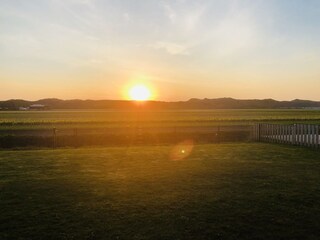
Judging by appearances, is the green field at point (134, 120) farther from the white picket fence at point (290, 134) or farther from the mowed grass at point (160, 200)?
the mowed grass at point (160, 200)

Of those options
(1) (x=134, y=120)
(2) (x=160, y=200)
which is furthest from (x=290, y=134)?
(1) (x=134, y=120)

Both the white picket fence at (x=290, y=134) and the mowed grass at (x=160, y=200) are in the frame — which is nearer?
the mowed grass at (x=160, y=200)

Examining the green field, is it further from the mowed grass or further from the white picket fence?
the mowed grass

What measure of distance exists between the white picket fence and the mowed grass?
21.9ft

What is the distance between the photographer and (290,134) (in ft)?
67.7

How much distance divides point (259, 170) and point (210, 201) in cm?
441

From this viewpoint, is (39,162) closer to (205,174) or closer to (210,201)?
(205,174)

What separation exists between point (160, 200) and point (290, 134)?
50.4ft

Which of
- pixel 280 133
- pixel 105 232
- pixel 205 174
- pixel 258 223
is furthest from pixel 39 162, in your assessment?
pixel 280 133

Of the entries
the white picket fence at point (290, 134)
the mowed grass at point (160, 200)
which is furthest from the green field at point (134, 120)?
the mowed grass at point (160, 200)

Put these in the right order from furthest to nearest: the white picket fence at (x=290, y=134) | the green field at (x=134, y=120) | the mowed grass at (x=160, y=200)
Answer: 1. the green field at (x=134, y=120)
2. the white picket fence at (x=290, y=134)
3. the mowed grass at (x=160, y=200)

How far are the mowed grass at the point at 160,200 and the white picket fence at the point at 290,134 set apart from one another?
6.67m

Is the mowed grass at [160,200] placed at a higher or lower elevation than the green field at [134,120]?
higher

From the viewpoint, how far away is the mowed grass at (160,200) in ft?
18.8
